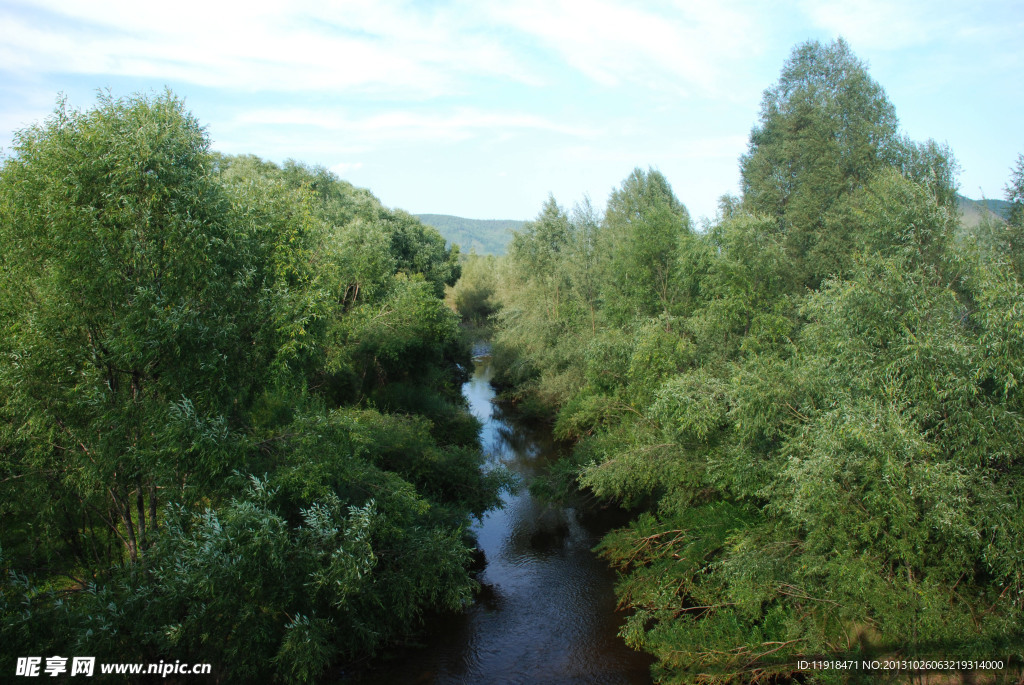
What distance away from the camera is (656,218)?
27.2 meters

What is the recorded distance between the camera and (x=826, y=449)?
41.3ft

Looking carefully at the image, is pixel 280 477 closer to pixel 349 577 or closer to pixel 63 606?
pixel 349 577

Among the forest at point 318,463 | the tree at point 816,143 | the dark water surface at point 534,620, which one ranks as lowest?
the dark water surface at point 534,620

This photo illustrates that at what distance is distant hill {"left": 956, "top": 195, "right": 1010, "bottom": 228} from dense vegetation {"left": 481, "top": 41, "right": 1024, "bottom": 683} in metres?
0.60

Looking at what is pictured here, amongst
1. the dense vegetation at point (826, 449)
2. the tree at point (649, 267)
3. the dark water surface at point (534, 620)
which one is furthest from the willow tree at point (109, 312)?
the tree at point (649, 267)

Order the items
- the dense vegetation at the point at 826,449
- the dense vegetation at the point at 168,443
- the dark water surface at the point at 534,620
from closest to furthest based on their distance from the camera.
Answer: the dense vegetation at the point at 168,443
the dense vegetation at the point at 826,449
the dark water surface at the point at 534,620

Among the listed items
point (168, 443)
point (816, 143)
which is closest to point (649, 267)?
point (816, 143)

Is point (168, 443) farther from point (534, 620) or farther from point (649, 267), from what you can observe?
point (649, 267)

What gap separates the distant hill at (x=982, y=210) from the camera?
22.3 metres

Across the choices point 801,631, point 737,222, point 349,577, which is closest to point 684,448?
point 801,631

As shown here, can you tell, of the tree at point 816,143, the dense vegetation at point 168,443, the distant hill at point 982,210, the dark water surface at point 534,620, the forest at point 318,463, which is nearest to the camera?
the dense vegetation at point 168,443

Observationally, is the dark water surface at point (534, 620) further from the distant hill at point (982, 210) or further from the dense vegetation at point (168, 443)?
the distant hill at point (982, 210)

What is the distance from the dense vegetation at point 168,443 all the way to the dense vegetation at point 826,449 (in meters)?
6.64

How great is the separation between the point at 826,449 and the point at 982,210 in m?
18.3
